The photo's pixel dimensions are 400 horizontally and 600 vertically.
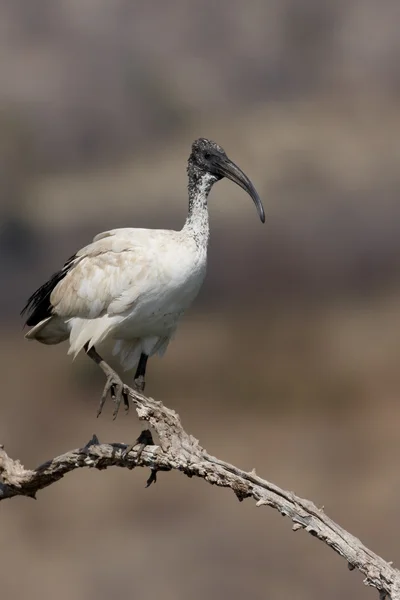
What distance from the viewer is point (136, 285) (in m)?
6.98

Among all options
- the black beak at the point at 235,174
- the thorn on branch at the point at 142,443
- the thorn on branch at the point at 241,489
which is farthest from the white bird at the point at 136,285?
the thorn on branch at the point at 241,489

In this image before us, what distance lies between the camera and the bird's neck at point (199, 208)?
7.06 metres

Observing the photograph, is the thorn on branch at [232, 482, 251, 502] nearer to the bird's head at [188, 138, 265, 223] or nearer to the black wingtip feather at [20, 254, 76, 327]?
the bird's head at [188, 138, 265, 223]

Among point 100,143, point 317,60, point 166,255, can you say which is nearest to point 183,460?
point 166,255

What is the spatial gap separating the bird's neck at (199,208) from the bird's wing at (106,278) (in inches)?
9.6

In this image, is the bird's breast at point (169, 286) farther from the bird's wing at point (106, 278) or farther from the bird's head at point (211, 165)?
the bird's head at point (211, 165)

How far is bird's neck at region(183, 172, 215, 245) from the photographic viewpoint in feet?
23.2

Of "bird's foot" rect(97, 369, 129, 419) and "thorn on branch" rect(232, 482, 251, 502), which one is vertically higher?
"bird's foot" rect(97, 369, 129, 419)

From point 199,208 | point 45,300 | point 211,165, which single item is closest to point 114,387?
point 45,300

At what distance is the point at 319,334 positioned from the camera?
20.2m

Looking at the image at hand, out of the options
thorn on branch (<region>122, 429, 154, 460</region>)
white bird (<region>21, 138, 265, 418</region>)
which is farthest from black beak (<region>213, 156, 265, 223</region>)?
thorn on branch (<region>122, 429, 154, 460</region>)

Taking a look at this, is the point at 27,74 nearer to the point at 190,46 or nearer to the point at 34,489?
the point at 190,46

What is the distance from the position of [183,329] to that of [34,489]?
12.9 m

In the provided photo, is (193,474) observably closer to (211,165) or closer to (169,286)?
(169,286)
